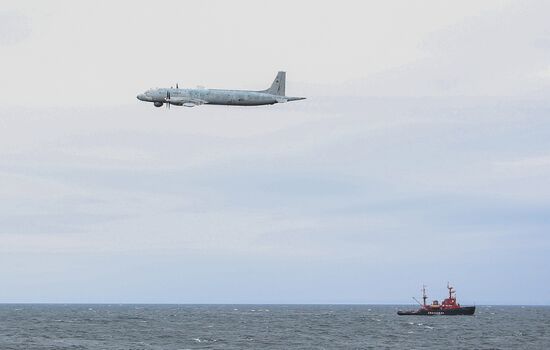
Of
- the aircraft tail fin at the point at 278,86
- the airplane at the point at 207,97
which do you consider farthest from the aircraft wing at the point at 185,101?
the aircraft tail fin at the point at 278,86

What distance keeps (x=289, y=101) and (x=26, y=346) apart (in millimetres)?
57897

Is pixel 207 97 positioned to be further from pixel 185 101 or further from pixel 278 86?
pixel 278 86

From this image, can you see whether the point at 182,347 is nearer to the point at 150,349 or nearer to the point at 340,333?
the point at 150,349

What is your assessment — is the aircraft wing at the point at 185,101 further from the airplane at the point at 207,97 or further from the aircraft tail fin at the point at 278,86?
the aircraft tail fin at the point at 278,86

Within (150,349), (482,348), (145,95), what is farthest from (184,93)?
(482,348)

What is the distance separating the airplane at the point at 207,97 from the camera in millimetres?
89662

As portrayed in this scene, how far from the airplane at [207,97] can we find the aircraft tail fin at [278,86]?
915 mm

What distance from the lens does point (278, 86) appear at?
305 ft

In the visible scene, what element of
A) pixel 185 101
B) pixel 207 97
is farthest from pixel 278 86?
pixel 185 101

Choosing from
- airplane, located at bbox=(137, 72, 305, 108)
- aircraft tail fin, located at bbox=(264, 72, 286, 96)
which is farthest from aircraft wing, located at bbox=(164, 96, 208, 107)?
aircraft tail fin, located at bbox=(264, 72, 286, 96)

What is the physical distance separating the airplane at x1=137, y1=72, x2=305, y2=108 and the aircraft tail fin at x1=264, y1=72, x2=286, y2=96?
915 mm

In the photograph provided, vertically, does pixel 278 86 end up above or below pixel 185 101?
above

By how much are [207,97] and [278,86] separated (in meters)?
9.02

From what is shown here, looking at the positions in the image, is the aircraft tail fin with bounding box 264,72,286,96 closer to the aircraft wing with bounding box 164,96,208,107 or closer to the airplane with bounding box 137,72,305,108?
the airplane with bounding box 137,72,305,108
